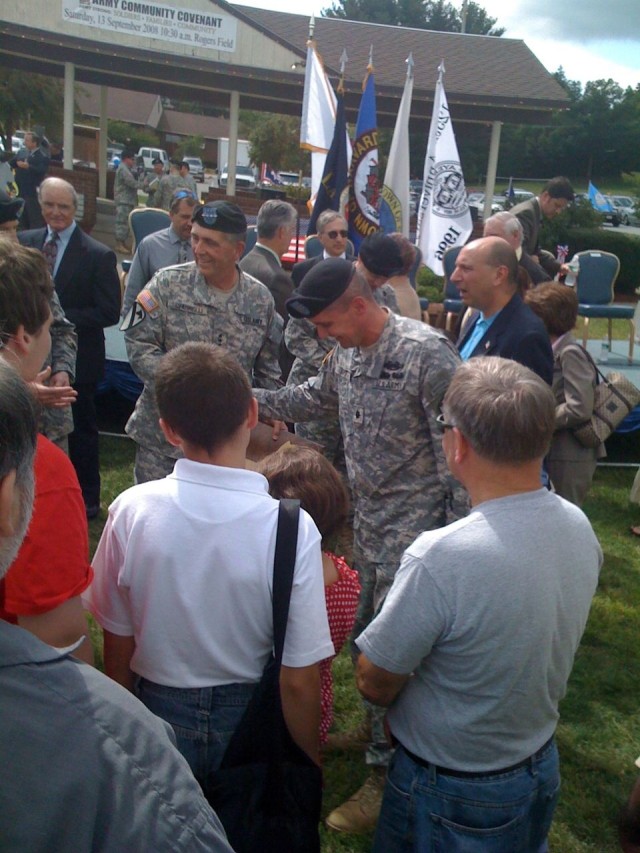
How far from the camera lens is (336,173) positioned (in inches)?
293

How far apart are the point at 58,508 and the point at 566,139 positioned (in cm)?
5643

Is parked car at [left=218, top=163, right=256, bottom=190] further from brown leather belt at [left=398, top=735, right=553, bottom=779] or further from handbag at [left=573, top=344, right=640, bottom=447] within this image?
brown leather belt at [left=398, top=735, right=553, bottom=779]

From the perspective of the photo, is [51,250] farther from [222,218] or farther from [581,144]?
[581,144]

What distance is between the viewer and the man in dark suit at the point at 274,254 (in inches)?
199

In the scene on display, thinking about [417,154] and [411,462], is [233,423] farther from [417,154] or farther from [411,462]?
[417,154]

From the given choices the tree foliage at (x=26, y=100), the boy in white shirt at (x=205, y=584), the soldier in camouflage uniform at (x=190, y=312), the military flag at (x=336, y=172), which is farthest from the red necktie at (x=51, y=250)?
the tree foliage at (x=26, y=100)

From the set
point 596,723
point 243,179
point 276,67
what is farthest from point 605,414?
point 243,179

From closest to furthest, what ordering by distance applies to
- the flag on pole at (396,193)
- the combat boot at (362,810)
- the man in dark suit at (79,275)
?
1. the combat boot at (362,810)
2. the man in dark suit at (79,275)
3. the flag on pole at (396,193)

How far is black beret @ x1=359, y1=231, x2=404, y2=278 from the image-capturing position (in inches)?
169

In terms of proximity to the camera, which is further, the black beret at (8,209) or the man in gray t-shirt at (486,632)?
the black beret at (8,209)

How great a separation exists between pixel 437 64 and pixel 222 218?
64.3 ft

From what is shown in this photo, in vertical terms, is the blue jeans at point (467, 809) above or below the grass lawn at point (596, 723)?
above

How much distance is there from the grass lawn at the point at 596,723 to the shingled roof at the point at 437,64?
46.2 feet

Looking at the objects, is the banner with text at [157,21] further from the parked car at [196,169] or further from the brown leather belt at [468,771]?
the parked car at [196,169]
